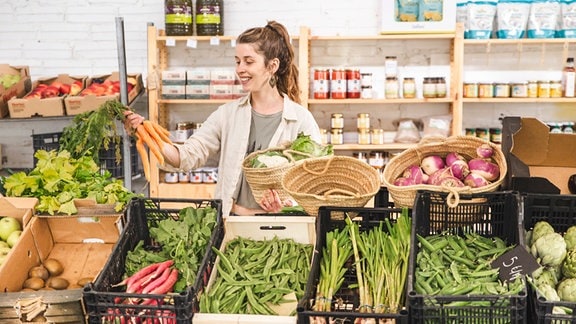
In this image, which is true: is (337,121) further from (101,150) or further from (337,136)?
(101,150)

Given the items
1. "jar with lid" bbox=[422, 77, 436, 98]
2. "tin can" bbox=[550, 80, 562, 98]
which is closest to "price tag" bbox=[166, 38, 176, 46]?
"jar with lid" bbox=[422, 77, 436, 98]

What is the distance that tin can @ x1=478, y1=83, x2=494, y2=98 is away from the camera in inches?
207

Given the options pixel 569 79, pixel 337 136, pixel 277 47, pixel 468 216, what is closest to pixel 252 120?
pixel 277 47

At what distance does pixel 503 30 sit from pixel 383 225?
355cm

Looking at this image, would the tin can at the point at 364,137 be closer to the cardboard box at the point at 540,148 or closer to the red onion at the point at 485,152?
the cardboard box at the point at 540,148

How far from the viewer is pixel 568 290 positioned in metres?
1.81

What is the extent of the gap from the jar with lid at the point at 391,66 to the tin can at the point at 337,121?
510 mm

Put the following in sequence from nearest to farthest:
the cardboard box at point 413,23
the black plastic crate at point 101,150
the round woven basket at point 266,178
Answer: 1. the round woven basket at point 266,178
2. the black plastic crate at point 101,150
3. the cardboard box at point 413,23

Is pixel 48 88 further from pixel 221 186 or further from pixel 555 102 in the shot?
pixel 555 102

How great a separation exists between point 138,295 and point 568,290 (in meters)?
1.19

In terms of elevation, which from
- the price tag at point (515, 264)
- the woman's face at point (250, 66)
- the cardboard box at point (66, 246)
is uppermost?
the woman's face at point (250, 66)

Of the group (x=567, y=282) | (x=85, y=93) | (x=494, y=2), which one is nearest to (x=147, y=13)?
(x=85, y=93)

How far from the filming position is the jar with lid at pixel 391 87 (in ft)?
17.5

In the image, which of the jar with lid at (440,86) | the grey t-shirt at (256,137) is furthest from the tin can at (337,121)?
the grey t-shirt at (256,137)
